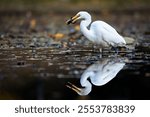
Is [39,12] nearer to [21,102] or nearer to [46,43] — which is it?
[46,43]

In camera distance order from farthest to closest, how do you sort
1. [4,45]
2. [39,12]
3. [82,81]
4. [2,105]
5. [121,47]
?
[39,12] < [4,45] < [121,47] < [82,81] < [2,105]

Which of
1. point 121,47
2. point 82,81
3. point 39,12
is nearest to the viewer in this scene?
point 82,81

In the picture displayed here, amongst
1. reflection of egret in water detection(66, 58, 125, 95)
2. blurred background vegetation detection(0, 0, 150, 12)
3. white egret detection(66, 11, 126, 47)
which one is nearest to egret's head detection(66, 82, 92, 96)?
reflection of egret in water detection(66, 58, 125, 95)

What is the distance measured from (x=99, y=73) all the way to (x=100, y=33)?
145cm

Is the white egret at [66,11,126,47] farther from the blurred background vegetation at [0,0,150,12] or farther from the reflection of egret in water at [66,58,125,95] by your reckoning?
the blurred background vegetation at [0,0,150,12]

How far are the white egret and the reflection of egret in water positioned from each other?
0.60 m

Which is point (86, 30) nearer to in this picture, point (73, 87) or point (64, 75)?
point (64, 75)

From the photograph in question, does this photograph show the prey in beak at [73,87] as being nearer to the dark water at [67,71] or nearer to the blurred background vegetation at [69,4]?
the dark water at [67,71]

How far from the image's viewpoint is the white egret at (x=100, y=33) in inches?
378

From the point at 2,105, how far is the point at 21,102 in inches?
10.4

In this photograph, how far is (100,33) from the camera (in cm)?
958

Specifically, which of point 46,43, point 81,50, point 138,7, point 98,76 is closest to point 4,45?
point 46,43

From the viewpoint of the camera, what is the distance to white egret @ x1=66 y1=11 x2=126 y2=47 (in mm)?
9602

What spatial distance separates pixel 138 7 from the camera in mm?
26109
